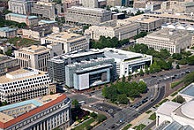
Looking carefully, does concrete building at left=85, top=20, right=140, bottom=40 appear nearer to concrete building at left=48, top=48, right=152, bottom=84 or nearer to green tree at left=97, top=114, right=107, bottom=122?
concrete building at left=48, top=48, right=152, bottom=84

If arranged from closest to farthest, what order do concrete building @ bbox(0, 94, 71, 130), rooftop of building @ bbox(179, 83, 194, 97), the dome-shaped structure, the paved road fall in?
concrete building @ bbox(0, 94, 71, 130), the dome-shaped structure, the paved road, rooftop of building @ bbox(179, 83, 194, 97)

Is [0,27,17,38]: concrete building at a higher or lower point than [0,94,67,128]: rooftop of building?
higher

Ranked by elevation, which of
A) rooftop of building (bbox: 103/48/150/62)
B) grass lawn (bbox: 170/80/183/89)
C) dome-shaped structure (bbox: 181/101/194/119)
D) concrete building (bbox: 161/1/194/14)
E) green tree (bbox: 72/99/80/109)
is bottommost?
green tree (bbox: 72/99/80/109)

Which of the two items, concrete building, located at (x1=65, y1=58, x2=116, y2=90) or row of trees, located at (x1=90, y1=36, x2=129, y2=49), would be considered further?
row of trees, located at (x1=90, y1=36, x2=129, y2=49)

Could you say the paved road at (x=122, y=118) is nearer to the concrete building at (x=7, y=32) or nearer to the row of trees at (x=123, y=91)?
the row of trees at (x=123, y=91)

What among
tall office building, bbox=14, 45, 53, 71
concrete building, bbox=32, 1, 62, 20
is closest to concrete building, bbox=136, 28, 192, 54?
tall office building, bbox=14, 45, 53, 71

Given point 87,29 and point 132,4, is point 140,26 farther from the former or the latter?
point 132,4

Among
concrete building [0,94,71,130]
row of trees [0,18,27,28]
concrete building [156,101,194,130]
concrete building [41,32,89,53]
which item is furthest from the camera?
row of trees [0,18,27,28]
